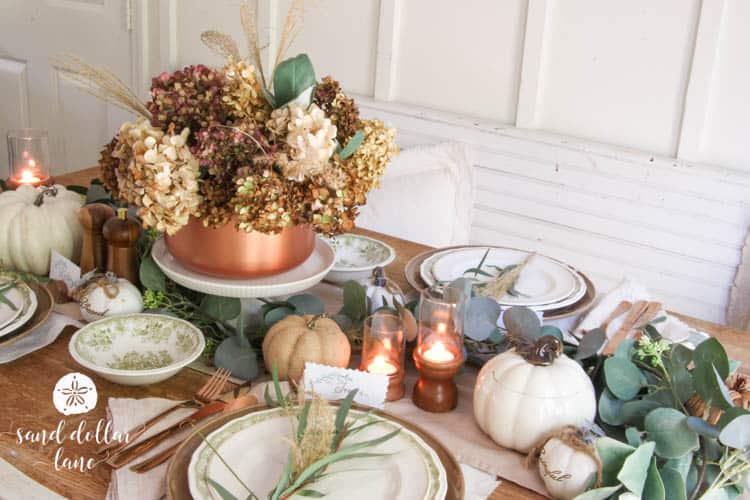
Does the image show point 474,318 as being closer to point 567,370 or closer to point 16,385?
point 567,370

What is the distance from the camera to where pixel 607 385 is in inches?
41.1

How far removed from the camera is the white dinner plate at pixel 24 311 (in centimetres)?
118

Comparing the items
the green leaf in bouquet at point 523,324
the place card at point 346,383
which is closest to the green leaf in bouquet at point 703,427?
the green leaf in bouquet at point 523,324

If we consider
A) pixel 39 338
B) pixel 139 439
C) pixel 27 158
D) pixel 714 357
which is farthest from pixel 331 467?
pixel 27 158

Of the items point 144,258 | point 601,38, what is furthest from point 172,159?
point 601,38

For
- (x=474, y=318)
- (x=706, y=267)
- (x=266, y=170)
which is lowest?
(x=706, y=267)

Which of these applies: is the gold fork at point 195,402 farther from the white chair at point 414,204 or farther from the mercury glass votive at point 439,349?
the white chair at point 414,204

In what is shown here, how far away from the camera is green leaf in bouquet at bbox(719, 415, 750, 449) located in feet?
2.93

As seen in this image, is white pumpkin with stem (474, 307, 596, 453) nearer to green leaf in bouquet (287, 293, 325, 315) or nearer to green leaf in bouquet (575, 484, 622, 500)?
green leaf in bouquet (575, 484, 622, 500)

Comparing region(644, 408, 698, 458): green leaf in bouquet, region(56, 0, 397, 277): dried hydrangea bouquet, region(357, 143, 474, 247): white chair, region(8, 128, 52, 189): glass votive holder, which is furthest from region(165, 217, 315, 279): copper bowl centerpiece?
region(357, 143, 474, 247): white chair

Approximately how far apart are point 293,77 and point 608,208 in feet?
4.56

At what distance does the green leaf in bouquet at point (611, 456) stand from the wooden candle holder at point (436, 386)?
0.23m

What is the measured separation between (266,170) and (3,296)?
0.51 meters

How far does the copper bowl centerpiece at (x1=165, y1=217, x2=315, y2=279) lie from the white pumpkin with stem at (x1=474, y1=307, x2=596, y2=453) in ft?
1.17
